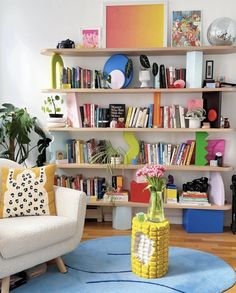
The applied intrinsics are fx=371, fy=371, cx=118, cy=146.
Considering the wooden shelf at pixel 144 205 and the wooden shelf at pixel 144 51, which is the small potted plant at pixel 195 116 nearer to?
the wooden shelf at pixel 144 51

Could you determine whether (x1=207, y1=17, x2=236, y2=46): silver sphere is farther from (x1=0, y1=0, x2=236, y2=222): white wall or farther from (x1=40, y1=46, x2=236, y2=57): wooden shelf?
(x1=0, y1=0, x2=236, y2=222): white wall

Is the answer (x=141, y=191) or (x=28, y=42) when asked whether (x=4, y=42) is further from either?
(x=141, y=191)

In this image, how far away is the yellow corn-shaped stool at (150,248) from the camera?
2.49 m

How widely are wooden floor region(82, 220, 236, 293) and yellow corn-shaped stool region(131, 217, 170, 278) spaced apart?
0.65 meters

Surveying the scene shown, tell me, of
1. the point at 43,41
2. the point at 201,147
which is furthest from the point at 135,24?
the point at 201,147

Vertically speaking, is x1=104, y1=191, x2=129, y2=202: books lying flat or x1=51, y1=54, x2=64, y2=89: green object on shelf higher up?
x1=51, y1=54, x2=64, y2=89: green object on shelf

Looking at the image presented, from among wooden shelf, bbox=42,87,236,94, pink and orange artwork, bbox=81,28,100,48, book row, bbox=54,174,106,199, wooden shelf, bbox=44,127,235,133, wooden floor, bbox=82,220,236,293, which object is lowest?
wooden floor, bbox=82,220,236,293

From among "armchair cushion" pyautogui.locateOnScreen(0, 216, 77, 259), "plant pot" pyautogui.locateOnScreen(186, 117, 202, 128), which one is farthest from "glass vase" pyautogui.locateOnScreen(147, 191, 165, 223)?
"plant pot" pyautogui.locateOnScreen(186, 117, 202, 128)

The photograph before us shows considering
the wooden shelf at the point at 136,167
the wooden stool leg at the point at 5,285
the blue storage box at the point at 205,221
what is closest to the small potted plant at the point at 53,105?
the wooden shelf at the point at 136,167

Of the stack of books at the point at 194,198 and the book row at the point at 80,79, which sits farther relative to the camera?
the book row at the point at 80,79

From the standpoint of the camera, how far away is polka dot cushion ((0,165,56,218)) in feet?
8.59

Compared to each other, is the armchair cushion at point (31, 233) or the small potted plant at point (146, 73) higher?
the small potted plant at point (146, 73)

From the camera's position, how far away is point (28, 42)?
393 centimetres

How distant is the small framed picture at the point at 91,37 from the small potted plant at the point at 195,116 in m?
1.15
